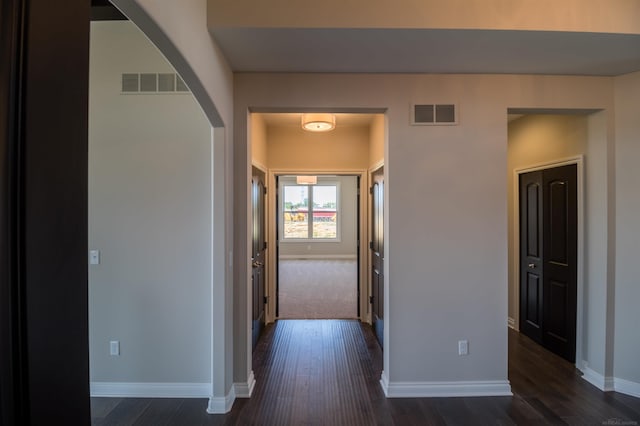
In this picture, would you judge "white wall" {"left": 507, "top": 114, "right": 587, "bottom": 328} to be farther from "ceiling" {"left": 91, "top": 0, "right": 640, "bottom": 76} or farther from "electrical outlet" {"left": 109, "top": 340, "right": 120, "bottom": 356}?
"electrical outlet" {"left": 109, "top": 340, "right": 120, "bottom": 356}

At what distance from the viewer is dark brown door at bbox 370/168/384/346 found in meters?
3.63

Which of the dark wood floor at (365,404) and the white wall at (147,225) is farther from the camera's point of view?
the white wall at (147,225)

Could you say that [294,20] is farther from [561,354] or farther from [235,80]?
[561,354]

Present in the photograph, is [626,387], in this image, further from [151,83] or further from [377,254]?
[151,83]

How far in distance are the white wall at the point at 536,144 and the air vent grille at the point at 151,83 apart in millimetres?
3780

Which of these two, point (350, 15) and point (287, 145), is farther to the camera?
point (287, 145)

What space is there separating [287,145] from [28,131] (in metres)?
3.92

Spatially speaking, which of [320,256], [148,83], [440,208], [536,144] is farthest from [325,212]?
[148,83]

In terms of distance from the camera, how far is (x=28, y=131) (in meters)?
0.61

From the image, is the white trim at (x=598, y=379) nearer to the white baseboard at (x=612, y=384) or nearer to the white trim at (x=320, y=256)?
the white baseboard at (x=612, y=384)

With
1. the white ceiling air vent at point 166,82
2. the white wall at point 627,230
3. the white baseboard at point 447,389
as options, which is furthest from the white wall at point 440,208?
the white wall at point 627,230

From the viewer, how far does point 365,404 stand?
2539 mm

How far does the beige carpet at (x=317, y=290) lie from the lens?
16.3 ft

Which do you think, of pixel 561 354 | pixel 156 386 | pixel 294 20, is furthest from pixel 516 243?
pixel 156 386
